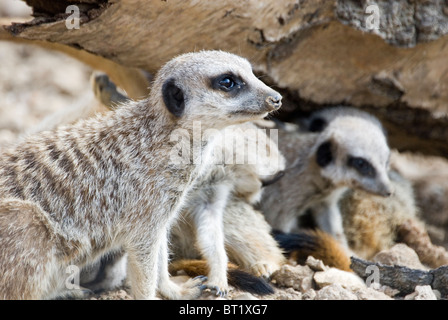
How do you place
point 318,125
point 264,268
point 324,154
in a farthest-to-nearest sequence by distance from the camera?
point 318,125
point 324,154
point 264,268

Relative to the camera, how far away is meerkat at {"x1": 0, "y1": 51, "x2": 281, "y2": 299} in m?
2.82

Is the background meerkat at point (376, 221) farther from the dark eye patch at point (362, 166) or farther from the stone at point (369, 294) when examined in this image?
the stone at point (369, 294)

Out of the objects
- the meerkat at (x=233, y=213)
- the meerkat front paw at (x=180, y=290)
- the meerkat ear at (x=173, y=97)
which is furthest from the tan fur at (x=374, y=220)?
the meerkat ear at (x=173, y=97)

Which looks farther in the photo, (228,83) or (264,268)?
(264,268)

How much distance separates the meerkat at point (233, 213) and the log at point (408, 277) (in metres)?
0.64

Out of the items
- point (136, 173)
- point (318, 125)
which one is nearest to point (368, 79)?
point (318, 125)

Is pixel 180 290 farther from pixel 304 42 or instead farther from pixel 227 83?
pixel 304 42

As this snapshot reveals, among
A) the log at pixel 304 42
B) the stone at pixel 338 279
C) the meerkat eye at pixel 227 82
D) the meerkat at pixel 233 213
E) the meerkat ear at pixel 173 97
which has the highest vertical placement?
the log at pixel 304 42

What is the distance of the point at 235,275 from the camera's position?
329 centimetres

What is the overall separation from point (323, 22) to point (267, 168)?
99 cm

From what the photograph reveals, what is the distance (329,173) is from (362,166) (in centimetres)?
24

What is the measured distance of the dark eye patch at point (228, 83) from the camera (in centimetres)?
285

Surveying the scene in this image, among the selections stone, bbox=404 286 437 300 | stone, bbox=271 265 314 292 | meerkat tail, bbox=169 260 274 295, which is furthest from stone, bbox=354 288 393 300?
meerkat tail, bbox=169 260 274 295

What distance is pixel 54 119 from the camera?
5.20 meters
